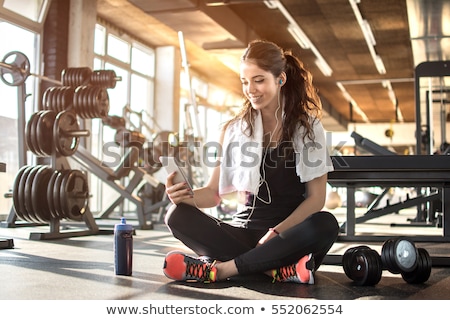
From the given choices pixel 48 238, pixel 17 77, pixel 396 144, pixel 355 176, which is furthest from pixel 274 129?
pixel 396 144

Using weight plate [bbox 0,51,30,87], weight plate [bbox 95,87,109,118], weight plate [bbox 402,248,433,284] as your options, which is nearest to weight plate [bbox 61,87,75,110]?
weight plate [bbox 95,87,109,118]

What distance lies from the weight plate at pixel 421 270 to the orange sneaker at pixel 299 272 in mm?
351

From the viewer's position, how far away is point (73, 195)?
3793mm

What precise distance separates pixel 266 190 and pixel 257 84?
0.37 m

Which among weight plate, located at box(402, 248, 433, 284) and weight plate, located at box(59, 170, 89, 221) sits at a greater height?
weight plate, located at box(59, 170, 89, 221)

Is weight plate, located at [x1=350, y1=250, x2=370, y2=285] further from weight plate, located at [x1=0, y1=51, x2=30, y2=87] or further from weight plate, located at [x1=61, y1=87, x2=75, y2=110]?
weight plate, located at [x1=61, y1=87, x2=75, y2=110]

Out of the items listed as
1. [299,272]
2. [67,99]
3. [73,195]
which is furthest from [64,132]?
[299,272]

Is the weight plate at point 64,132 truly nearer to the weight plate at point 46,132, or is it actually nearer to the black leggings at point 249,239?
the weight plate at point 46,132

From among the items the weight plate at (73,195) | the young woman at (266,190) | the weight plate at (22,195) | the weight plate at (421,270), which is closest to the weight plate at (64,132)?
the weight plate at (73,195)

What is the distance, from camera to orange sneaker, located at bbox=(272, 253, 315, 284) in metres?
1.79

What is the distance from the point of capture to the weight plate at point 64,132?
3.83 meters

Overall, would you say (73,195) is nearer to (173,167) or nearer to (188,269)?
(188,269)

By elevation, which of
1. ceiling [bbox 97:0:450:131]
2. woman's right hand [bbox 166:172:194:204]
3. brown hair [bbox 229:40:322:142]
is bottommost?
woman's right hand [bbox 166:172:194:204]

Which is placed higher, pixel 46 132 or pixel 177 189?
pixel 46 132
